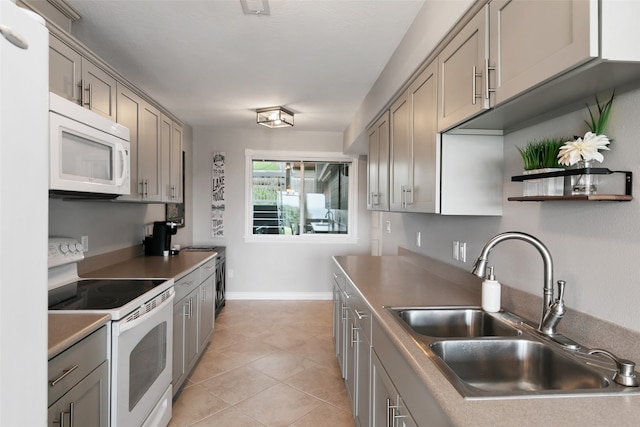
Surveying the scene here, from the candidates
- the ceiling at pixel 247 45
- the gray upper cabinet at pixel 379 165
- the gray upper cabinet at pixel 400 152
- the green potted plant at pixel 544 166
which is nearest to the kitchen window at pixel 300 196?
the ceiling at pixel 247 45

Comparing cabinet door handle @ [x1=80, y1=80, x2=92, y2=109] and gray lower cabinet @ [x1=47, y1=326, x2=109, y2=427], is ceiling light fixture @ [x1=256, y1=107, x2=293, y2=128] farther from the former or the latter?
gray lower cabinet @ [x1=47, y1=326, x2=109, y2=427]

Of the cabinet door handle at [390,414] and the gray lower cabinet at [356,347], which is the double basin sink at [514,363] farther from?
the gray lower cabinet at [356,347]

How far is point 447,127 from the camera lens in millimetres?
1575

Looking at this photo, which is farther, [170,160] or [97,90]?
[170,160]

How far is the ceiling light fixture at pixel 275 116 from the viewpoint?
3914mm

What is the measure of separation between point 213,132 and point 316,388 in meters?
3.81

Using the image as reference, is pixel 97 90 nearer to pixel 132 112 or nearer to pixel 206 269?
pixel 132 112

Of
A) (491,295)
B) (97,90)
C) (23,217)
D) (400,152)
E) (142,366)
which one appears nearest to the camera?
(23,217)

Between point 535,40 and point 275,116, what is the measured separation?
322 cm

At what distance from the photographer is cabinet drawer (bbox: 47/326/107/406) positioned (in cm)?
117

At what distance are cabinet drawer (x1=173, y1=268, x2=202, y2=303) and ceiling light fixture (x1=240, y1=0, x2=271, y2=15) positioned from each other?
1836mm

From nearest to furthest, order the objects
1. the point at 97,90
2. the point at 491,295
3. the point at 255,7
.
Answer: the point at 491,295 < the point at 255,7 < the point at 97,90

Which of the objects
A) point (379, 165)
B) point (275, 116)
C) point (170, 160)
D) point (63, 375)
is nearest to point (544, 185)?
point (379, 165)

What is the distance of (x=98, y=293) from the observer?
74.3 inches
